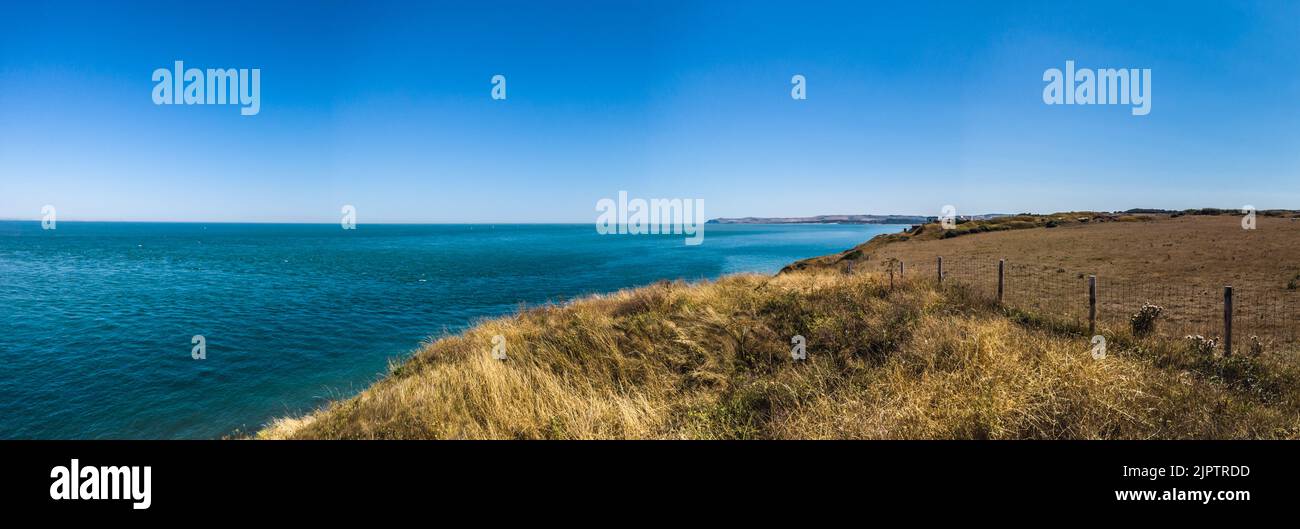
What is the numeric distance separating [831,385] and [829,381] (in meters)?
0.11

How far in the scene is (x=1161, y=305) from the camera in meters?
14.7

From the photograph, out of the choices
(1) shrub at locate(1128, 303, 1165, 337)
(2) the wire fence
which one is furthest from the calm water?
(1) shrub at locate(1128, 303, 1165, 337)

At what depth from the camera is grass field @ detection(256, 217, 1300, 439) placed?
513cm

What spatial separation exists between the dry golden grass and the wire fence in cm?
173

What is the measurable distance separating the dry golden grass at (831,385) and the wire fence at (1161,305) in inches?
68.1

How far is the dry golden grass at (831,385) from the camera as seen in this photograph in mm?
5094
